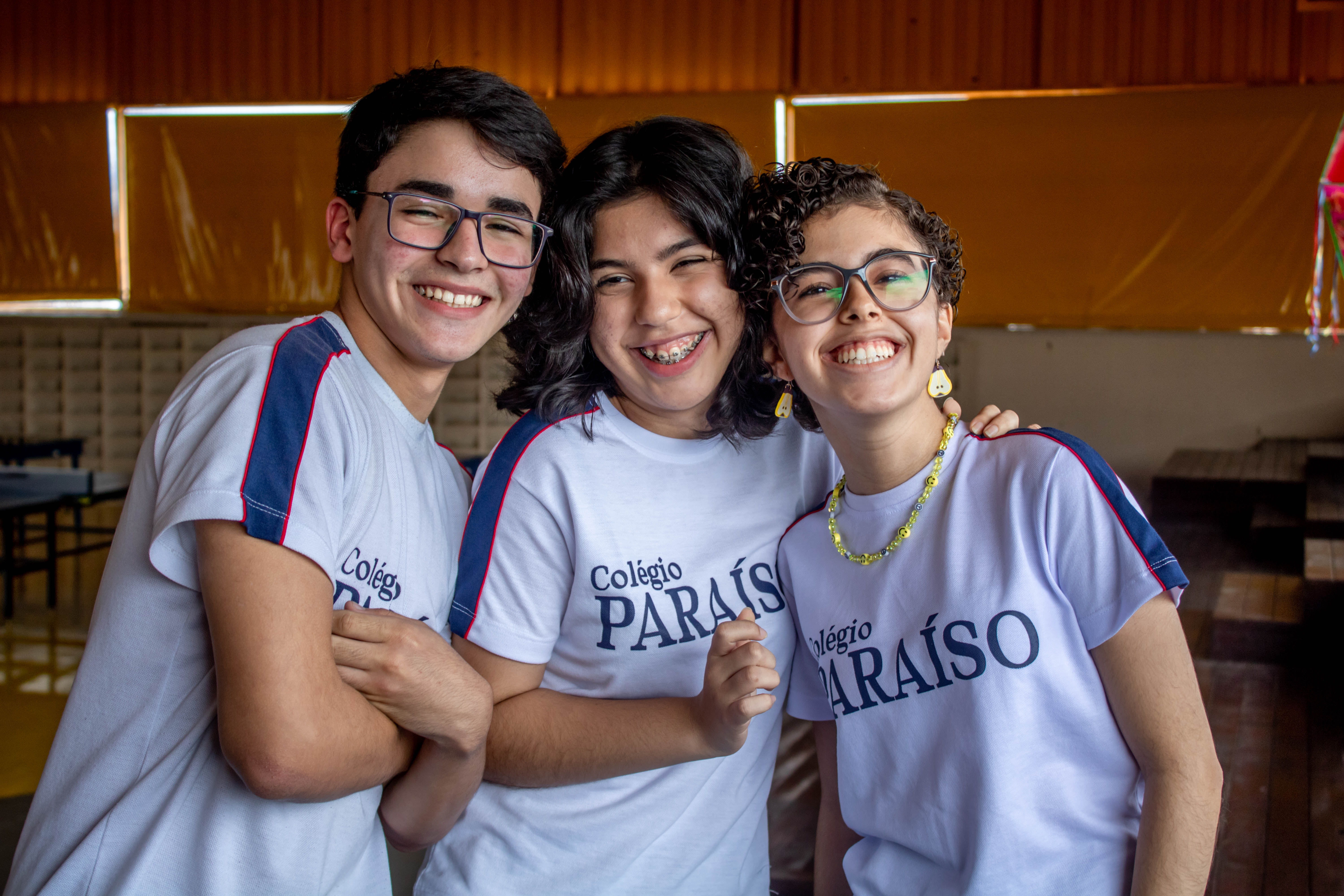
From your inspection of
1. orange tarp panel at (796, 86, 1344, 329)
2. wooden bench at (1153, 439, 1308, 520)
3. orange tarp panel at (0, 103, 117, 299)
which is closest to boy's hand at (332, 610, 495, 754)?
wooden bench at (1153, 439, 1308, 520)

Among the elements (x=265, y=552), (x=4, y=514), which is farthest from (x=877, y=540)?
Answer: (x=4, y=514)

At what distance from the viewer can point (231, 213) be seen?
8062 mm

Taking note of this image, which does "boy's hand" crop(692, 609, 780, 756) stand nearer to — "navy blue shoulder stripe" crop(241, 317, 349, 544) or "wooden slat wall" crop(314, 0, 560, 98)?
"navy blue shoulder stripe" crop(241, 317, 349, 544)

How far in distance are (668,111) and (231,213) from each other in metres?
3.90

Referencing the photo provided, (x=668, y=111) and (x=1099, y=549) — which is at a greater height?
(x=668, y=111)

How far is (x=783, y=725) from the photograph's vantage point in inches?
145

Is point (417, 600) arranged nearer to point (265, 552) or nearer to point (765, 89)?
point (265, 552)

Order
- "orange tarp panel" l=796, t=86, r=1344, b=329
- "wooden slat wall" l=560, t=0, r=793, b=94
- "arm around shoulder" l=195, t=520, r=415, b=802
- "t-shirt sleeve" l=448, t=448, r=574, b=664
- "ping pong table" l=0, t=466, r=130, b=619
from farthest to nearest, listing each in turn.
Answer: "wooden slat wall" l=560, t=0, r=793, b=94, "orange tarp panel" l=796, t=86, r=1344, b=329, "ping pong table" l=0, t=466, r=130, b=619, "t-shirt sleeve" l=448, t=448, r=574, b=664, "arm around shoulder" l=195, t=520, r=415, b=802

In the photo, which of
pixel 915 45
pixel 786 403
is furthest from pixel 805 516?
pixel 915 45

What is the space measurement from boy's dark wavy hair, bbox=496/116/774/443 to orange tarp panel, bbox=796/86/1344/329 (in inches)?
226

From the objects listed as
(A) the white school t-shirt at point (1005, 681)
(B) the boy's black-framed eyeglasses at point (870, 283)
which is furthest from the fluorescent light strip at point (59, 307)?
(A) the white school t-shirt at point (1005, 681)

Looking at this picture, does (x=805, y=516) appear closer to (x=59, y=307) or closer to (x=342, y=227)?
(x=342, y=227)

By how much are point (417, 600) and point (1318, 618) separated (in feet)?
11.5

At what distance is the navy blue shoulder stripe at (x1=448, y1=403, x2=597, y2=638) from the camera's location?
4.22ft
